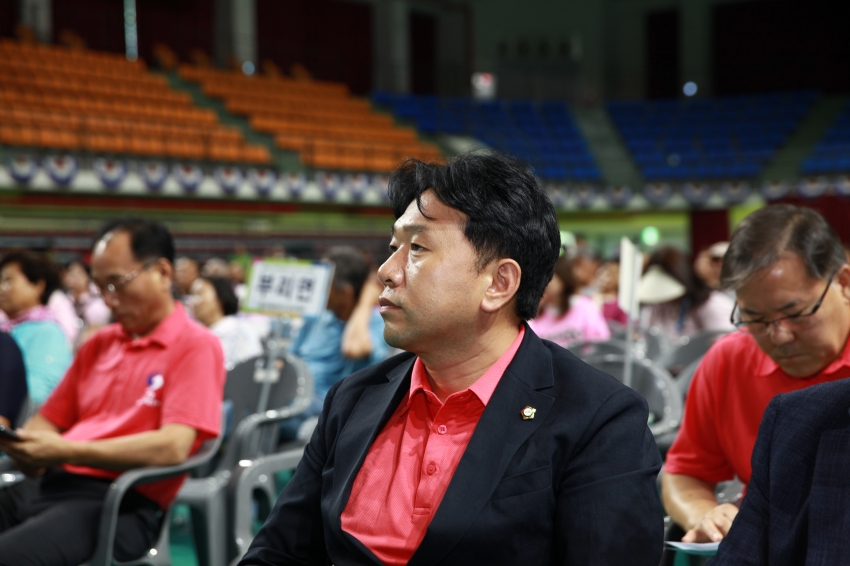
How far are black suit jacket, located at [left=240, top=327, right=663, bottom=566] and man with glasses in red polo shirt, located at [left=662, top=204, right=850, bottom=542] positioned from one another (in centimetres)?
46

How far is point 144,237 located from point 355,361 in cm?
171

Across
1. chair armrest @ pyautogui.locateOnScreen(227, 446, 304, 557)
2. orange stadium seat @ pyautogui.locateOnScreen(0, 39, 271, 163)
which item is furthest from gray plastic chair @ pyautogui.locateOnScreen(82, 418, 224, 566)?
orange stadium seat @ pyautogui.locateOnScreen(0, 39, 271, 163)

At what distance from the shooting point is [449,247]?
1.37 metres

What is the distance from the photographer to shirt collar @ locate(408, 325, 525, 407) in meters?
1.41

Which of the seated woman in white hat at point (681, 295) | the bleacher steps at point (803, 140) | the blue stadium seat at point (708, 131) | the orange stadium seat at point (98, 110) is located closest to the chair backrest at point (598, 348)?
the seated woman in white hat at point (681, 295)

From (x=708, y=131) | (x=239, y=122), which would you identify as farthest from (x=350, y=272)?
(x=708, y=131)

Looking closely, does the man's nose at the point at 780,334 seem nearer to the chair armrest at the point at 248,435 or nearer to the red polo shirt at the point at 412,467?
the red polo shirt at the point at 412,467

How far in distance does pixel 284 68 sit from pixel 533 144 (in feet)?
19.8

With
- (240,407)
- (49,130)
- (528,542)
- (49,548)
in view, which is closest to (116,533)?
(49,548)

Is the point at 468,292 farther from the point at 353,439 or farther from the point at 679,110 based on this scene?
the point at 679,110

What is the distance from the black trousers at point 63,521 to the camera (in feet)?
6.88

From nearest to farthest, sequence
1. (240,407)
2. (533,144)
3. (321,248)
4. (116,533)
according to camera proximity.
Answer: (116,533)
(240,407)
(321,248)
(533,144)

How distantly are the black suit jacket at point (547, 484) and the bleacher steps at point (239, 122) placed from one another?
530 inches

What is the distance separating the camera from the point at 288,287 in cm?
392
